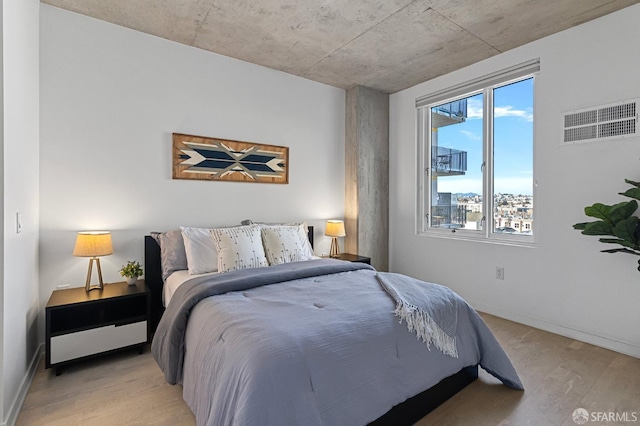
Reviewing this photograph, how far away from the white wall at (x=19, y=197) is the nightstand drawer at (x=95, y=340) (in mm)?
177

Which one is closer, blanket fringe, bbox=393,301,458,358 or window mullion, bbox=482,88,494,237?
blanket fringe, bbox=393,301,458,358

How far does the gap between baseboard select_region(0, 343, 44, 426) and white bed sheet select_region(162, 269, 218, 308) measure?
905 millimetres

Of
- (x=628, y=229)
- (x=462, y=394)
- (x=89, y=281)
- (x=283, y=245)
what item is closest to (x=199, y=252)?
(x=283, y=245)

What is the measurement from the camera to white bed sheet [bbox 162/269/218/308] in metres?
2.53

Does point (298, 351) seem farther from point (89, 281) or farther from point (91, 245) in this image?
point (89, 281)

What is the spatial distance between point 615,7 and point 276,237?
3.35 m

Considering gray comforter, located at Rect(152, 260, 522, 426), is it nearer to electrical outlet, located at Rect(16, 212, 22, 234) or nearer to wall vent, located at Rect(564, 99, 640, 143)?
electrical outlet, located at Rect(16, 212, 22, 234)

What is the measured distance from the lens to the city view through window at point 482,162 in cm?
329

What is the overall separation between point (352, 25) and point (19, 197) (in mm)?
2776

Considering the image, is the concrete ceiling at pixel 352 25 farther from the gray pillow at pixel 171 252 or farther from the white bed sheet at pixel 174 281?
the white bed sheet at pixel 174 281

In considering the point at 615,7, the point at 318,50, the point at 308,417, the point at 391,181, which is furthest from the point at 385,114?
the point at 308,417

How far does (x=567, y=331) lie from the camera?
9.60ft

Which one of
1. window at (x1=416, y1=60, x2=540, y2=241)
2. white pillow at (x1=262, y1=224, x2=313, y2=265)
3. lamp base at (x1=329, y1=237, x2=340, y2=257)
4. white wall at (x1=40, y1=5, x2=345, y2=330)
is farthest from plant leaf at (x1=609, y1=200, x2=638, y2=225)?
white wall at (x1=40, y1=5, x2=345, y2=330)

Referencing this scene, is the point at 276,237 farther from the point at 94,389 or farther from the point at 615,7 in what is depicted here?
the point at 615,7
